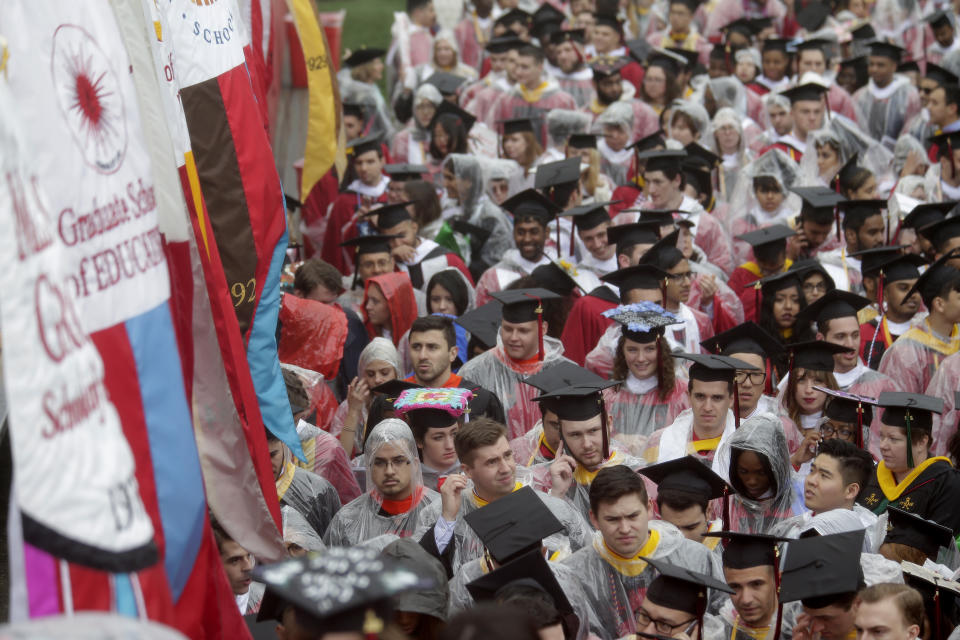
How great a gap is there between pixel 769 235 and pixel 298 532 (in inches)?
192

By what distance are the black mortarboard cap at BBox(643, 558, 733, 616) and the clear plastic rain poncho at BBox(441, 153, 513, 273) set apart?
18.6ft

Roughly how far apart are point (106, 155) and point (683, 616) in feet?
8.79

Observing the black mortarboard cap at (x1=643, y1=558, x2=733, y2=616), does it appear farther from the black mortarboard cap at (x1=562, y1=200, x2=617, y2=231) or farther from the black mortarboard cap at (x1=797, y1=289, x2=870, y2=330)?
the black mortarboard cap at (x1=562, y1=200, x2=617, y2=231)

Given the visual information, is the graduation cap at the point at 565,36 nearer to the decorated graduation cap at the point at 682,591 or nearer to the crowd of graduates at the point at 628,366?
the crowd of graduates at the point at 628,366

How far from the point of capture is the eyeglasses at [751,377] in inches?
275

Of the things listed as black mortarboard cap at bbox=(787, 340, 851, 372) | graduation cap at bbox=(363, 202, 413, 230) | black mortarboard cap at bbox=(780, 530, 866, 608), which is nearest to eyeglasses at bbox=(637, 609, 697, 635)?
black mortarboard cap at bbox=(780, 530, 866, 608)

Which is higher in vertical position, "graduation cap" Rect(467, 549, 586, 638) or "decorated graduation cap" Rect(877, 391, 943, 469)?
"graduation cap" Rect(467, 549, 586, 638)

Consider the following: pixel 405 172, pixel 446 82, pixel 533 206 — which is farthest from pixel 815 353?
pixel 446 82

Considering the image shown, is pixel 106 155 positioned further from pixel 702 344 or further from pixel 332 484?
pixel 702 344

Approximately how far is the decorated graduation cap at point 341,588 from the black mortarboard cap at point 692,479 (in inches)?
113

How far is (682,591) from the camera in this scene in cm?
479

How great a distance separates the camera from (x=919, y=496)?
6.23 metres

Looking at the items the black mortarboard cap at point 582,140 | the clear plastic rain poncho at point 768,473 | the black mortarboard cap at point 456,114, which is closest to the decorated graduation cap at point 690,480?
the clear plastic rain poncho at point 768,473

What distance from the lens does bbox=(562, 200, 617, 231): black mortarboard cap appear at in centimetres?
902
